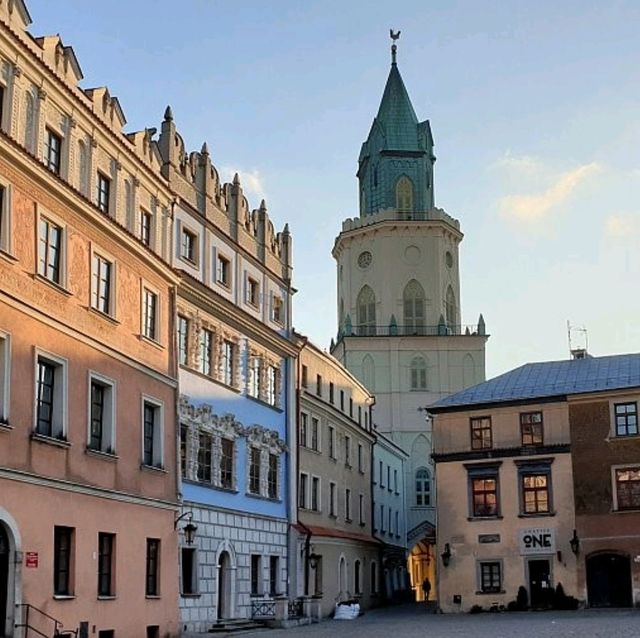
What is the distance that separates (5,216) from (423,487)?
58.5 m

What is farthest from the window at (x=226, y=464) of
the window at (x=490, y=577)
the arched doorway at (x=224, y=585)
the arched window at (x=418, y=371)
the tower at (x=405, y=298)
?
the arched window at (x=418, y=371)

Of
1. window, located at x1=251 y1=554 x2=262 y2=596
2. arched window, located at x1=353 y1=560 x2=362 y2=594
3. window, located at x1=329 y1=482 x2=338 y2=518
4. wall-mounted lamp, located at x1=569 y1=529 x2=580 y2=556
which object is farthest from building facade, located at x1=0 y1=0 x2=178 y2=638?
arched window, located at x1=353 y1=560 x2=362 y2=594

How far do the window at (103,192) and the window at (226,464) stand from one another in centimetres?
1006

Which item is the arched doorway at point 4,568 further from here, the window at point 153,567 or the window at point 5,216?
the window at point 153,567

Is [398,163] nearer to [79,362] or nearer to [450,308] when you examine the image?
[450,308]

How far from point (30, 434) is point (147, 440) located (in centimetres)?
694

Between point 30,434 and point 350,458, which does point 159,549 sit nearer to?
point 30,434

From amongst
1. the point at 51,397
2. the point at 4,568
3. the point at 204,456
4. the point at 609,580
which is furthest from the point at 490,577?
the point at 4,568

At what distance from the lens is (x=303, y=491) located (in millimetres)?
44406

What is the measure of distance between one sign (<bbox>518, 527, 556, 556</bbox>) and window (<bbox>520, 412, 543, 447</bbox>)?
3558mm

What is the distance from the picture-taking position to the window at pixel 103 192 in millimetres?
27241

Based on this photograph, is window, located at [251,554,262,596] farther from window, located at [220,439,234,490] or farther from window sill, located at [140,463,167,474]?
window sill, located at [140,463,167,474]

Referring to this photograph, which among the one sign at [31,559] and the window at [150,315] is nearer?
the one sign at [31,559]

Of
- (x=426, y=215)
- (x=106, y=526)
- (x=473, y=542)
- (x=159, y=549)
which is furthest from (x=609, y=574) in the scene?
(x=426, y=215)
